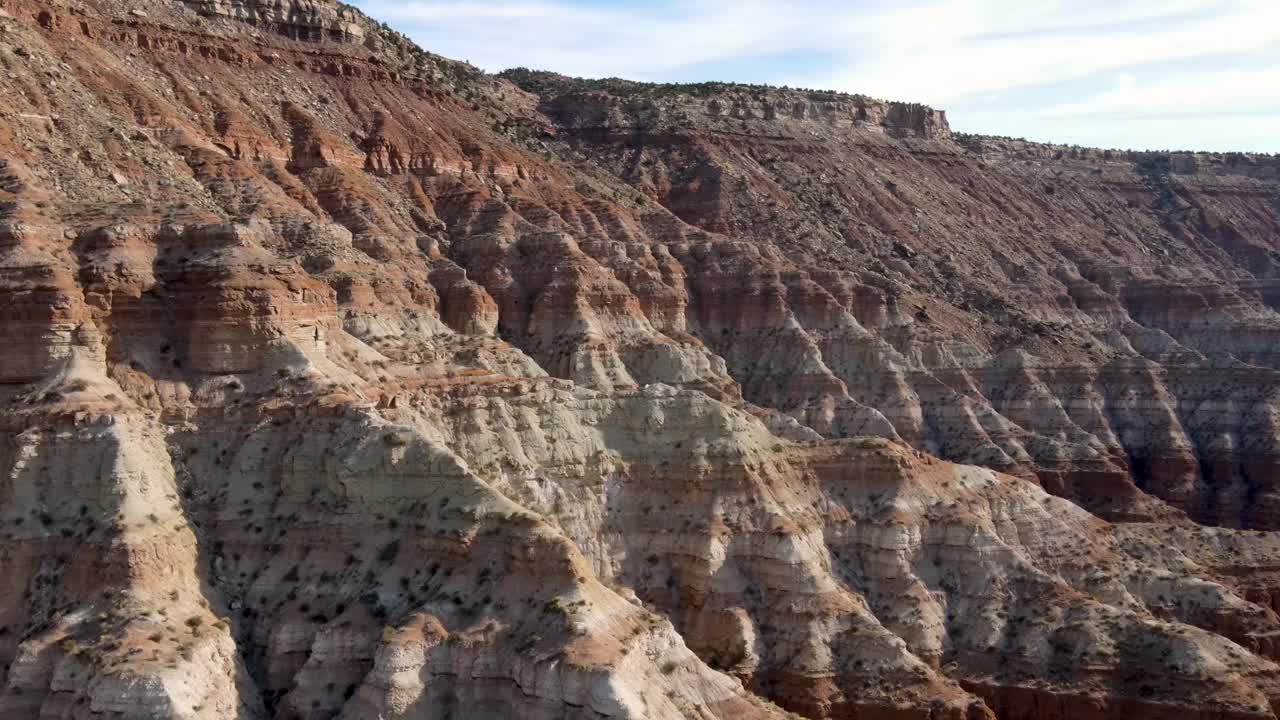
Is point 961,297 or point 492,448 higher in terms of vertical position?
point 961,297

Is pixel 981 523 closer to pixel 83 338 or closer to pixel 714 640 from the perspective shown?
pixel 714 640

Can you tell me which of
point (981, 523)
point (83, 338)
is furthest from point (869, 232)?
point (83, 338)

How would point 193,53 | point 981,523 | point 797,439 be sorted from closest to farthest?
point 981,523 < point 797,439 < point 193,53

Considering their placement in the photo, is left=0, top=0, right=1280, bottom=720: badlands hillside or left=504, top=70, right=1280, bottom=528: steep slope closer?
left=0, top=0, right=1280, bottom=720: badlands hillside

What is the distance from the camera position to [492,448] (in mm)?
66938

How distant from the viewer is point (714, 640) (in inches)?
2680

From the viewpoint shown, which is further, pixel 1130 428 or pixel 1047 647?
pixel 1130 428

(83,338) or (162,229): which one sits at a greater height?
(162,229)

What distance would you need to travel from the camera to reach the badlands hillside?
52969 mm

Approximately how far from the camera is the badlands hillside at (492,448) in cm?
5297

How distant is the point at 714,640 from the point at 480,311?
109 feet

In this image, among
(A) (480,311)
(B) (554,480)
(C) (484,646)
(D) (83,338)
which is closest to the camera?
(C) (484,646)

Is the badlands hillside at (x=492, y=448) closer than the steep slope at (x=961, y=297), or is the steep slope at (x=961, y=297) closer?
the badlands hillside at (x=492, y=448)

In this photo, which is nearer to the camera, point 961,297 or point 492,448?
point 492,448
